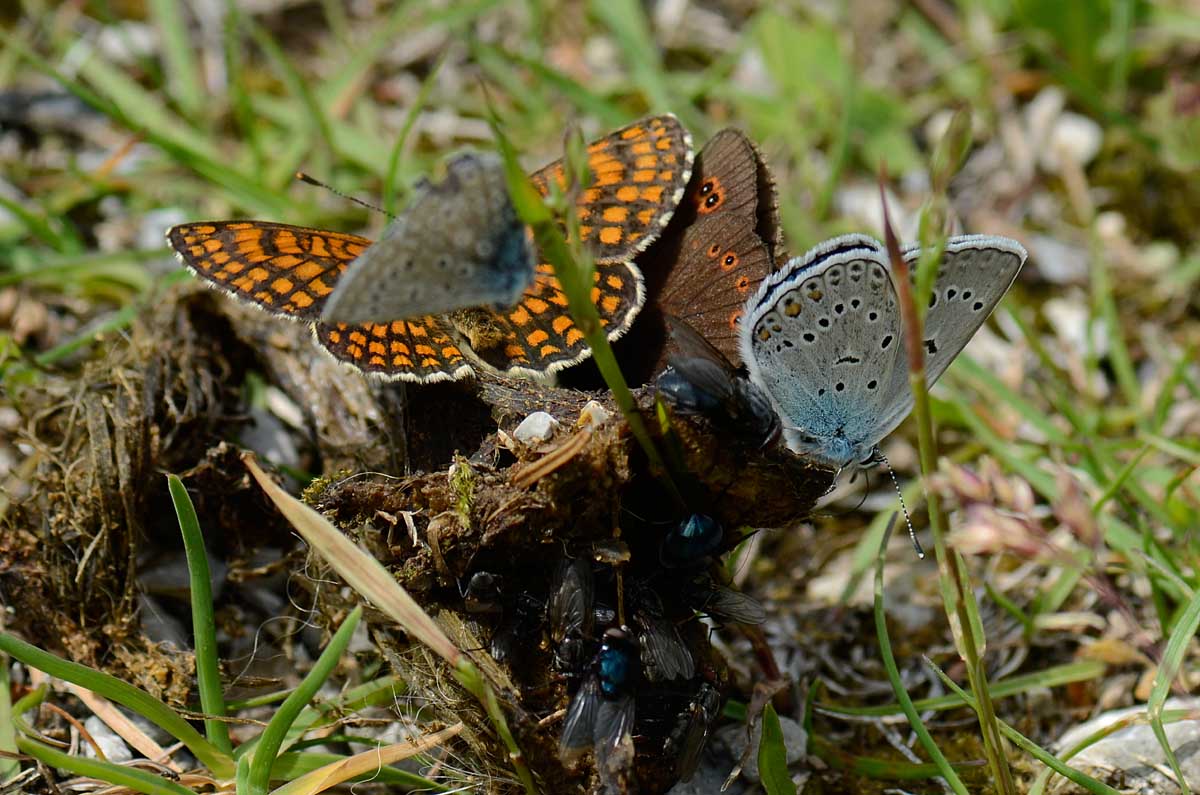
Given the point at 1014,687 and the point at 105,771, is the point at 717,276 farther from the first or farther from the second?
the point at 105,771

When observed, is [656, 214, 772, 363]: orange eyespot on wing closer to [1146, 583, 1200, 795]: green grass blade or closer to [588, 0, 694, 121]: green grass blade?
[1146, 583, 1200, 795]: green grass blade

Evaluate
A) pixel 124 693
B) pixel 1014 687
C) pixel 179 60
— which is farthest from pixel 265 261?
pixel 179 60

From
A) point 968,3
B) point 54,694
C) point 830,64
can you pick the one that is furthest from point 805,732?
point 968,3

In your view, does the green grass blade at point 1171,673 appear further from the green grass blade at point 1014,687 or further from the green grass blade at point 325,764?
the green grass blade at point 325,764

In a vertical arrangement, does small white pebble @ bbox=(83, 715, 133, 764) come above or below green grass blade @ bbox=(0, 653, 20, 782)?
below

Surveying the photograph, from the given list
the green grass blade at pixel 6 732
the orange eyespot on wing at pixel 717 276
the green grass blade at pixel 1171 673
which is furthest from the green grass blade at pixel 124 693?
the green grass blade at pixel 1171 673

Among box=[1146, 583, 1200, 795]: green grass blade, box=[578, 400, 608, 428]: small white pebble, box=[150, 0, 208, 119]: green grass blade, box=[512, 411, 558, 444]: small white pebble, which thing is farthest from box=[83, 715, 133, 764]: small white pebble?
box=[150, 0, 208, 119]: green grass blade

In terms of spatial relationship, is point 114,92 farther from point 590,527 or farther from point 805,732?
point 805,732
